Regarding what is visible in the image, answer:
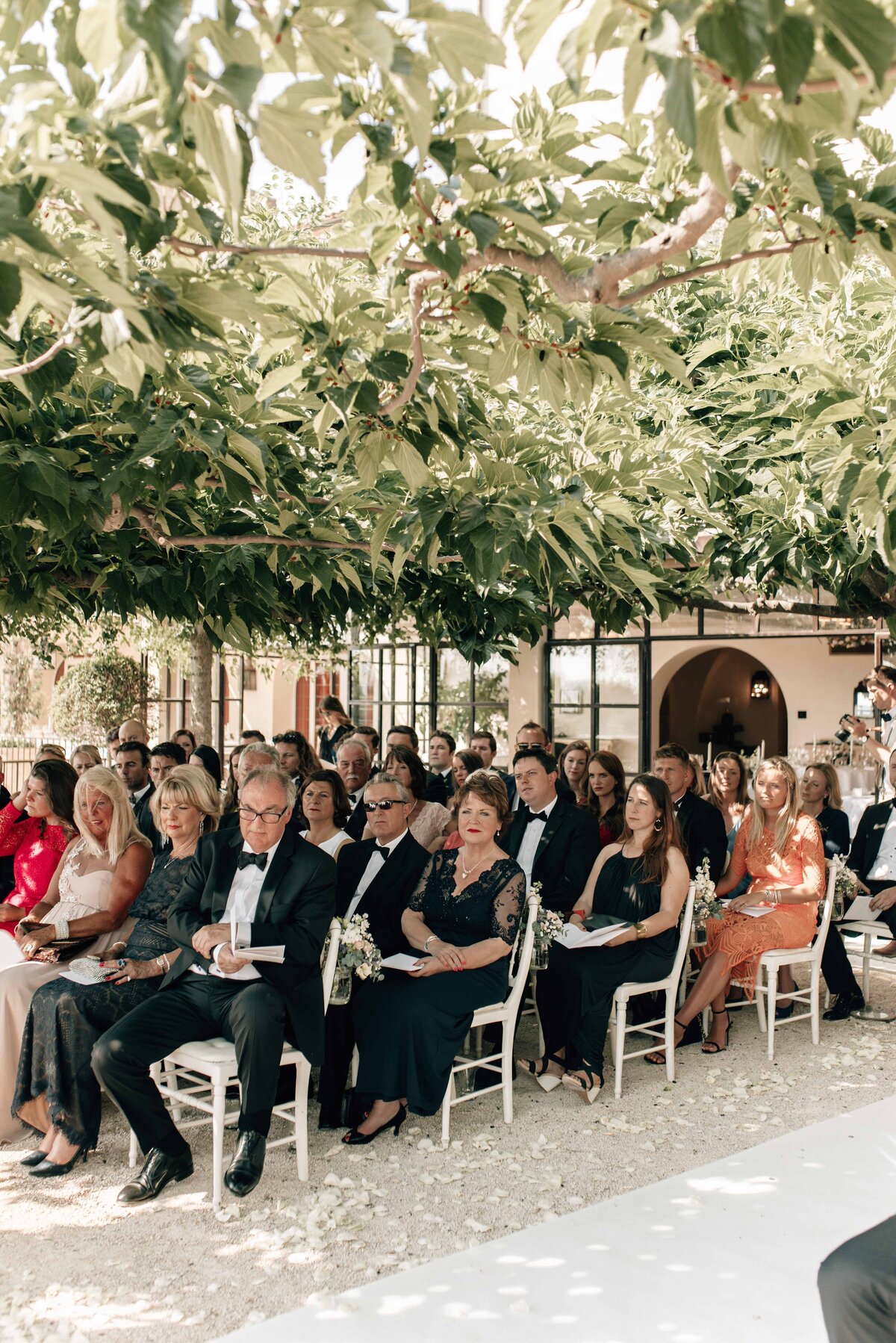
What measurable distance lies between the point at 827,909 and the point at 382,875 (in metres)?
2.67

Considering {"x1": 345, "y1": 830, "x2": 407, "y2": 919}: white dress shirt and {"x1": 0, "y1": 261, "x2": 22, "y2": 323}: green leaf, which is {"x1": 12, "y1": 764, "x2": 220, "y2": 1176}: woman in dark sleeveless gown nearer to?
{"x1": 345, "y1": 830, "x2": 407, "y2": 919}: white dress shirt

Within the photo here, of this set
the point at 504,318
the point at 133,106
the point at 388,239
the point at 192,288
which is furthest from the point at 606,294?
the point at 133,106

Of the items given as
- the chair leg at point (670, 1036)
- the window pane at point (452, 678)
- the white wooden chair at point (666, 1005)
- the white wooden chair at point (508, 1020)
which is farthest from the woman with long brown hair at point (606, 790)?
the window pane at point (452, 678)

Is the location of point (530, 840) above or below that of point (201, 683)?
below

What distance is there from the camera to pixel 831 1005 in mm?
7035

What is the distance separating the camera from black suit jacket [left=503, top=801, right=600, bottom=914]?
5.99m

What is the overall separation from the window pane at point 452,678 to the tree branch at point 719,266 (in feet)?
42.7

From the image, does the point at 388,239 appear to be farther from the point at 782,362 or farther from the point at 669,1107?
the point at 669,1107

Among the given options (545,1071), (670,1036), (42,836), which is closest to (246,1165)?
(545,1071)

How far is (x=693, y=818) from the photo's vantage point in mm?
6633

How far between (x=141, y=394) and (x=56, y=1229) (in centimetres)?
282

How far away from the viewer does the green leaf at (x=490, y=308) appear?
100 inches

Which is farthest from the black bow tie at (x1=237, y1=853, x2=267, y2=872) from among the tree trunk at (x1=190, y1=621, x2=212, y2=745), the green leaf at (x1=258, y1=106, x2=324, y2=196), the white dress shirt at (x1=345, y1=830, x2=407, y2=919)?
the tree trunk at (x1=190, y1=621, x2=212, y2=745)
